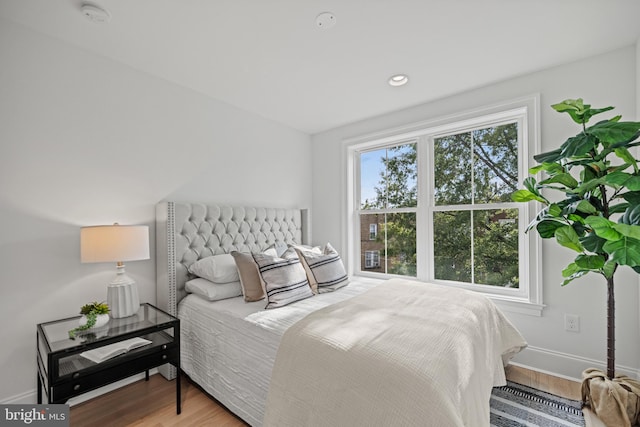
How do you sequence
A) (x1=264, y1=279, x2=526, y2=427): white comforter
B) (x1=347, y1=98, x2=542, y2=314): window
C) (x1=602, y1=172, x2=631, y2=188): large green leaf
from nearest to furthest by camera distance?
(x1=264, y1=279, x2=526, y2=427): white comforter < (x1=602, y1=172, x2=631, y2=188): large green leaf < (x1=347, y1=98, x2=542, y2=314): window

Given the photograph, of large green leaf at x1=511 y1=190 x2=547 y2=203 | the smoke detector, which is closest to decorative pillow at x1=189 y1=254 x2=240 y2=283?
the smoke detector

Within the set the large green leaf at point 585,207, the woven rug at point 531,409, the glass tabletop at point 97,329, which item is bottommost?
the woven rug at point 531,409

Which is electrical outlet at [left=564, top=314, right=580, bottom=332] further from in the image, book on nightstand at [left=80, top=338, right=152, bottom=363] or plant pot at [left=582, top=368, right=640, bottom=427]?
book on nightstand at [left=80, top=338, right=152, bottom=363]

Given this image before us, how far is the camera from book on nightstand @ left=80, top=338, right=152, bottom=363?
1653 millimetres

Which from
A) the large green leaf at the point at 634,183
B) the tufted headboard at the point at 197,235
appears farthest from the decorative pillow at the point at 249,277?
the large green leaf at the point at 634,183

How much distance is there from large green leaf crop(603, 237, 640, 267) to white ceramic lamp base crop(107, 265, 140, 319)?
2.82m

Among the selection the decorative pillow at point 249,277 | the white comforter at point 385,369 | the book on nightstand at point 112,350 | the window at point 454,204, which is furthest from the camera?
the window at point 454,204

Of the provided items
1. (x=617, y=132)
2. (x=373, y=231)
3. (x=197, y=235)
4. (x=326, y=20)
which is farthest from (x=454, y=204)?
(x=197, y=235)

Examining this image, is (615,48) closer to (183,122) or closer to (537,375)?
(537,375)

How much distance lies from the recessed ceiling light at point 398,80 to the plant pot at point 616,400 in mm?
2502

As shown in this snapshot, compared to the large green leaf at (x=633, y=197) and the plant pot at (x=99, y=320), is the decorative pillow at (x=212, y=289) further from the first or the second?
the large green leaf at (x=633, y=197)

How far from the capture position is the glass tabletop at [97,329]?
1568 mm

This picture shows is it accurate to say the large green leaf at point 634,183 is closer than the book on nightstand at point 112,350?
Yes

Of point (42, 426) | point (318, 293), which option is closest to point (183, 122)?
point (318, 293)
